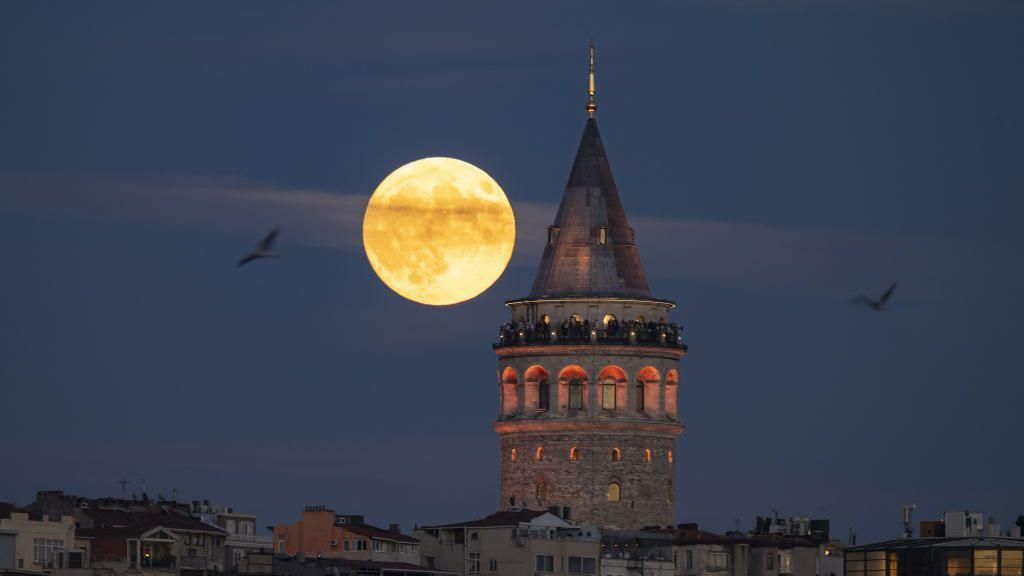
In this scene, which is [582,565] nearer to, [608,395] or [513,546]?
→ [513,546]

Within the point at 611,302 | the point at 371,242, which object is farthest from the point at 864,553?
the point at 371,242

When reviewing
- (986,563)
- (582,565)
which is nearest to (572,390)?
(582,565)

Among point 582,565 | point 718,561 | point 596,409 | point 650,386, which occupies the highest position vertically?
point 650,386

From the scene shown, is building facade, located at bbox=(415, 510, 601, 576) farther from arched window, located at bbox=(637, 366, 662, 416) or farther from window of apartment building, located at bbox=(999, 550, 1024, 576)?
window of apartment building, located at bbox=(999, 550, 1024, 576)

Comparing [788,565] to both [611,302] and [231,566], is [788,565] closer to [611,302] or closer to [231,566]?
[611,302]

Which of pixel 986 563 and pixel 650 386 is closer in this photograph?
pixel 986 563

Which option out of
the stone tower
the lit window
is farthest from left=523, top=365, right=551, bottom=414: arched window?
the lit window
